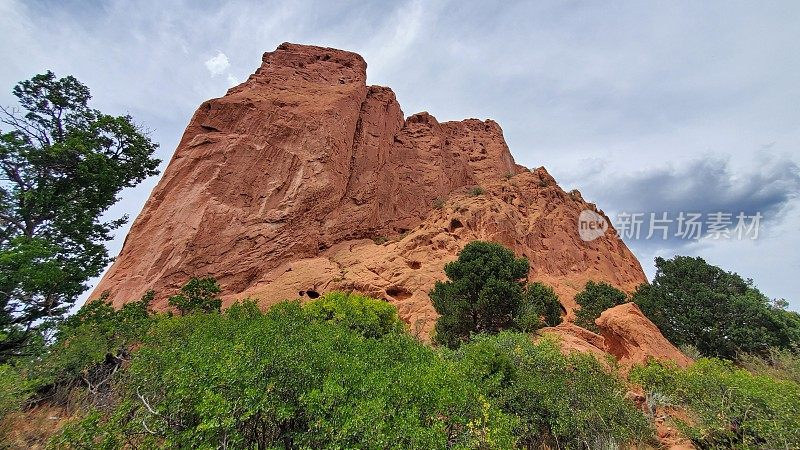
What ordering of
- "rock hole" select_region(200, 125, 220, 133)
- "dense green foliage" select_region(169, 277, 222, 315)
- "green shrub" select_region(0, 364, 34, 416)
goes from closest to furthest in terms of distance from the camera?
"green shrub" select_region(0, 364, 34, 416)
"dense green foliage" select_region(169, 277, 222, 315)
"rock hole" select_region(200, 125, 220, 133)

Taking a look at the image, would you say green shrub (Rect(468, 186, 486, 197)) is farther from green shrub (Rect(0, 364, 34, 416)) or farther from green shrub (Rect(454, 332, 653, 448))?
green shrub (Rect(0, 364, 34, 416))

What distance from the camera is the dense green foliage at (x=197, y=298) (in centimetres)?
2423

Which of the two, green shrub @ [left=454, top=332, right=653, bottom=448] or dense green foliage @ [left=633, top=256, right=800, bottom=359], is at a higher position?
dense green foliage @ [left=633, top=256, right=800, bottom=359]

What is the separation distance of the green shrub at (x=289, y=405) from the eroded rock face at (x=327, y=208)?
15.7 metres

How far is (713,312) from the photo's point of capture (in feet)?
75.8

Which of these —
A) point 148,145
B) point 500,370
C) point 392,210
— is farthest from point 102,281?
point 500,370

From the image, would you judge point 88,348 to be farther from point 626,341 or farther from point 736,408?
point 626,341

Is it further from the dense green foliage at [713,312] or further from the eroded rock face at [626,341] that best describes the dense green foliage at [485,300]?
the dense green foliage at [713,312]

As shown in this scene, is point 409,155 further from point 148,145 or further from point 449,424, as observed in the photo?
point 449,424

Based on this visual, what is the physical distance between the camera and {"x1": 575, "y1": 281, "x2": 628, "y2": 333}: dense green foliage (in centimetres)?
2373

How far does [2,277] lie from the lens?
11.4 metres

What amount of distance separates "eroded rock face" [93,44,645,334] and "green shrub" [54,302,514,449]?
15.7 m

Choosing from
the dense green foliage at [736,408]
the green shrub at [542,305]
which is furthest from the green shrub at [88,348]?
the green shrub at [542,305]

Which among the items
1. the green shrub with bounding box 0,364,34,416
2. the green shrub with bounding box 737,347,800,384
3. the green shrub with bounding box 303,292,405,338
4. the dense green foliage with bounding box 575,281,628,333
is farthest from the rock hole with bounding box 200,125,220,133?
the green shrub with bounding box 737,347,800,384
